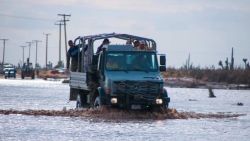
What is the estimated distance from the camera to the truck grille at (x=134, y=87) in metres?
29.0

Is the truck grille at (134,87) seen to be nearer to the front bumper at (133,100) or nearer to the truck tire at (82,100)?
the front bumper at (133,100)

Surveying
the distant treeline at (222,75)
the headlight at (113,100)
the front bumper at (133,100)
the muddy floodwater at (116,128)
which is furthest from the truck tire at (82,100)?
the distant treeline at (222,75)

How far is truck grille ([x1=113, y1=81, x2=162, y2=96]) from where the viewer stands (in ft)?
95.1

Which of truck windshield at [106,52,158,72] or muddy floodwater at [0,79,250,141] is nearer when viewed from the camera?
muddy floodwater at [0,79,250,141]

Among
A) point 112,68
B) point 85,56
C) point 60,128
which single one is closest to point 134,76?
point 112,68

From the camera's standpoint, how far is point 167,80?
10275 centimetres

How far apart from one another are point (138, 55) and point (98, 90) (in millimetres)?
1904

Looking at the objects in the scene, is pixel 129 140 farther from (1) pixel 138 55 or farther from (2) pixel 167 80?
(2) pixel 167 80

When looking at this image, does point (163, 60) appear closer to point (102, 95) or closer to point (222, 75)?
point (102, 95)

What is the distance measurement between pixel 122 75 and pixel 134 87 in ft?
2.37

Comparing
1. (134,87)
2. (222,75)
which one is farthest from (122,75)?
(222,75)

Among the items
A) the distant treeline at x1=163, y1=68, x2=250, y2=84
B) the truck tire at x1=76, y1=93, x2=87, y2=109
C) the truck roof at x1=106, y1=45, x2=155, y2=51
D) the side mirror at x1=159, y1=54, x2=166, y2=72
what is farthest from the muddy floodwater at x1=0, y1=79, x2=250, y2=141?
the distant treeline at x1=163, y1=68, x2=250, y2=84

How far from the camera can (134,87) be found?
95.2 feet

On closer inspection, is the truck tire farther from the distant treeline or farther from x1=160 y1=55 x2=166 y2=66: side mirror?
the distant treeline
